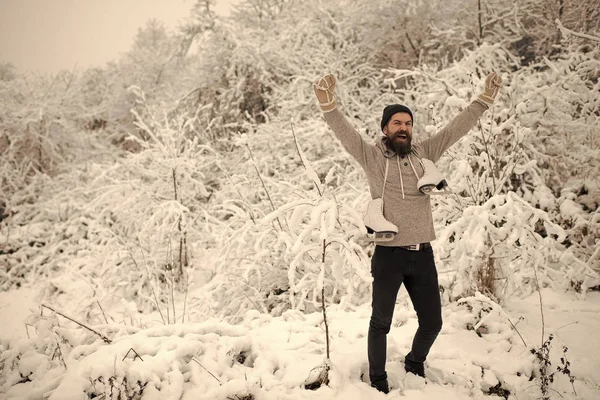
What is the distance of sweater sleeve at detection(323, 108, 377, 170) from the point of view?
199cm

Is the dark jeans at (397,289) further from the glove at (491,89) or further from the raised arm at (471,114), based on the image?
the glove at (491,89)

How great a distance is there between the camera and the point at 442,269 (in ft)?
12.0

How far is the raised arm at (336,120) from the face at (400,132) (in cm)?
14

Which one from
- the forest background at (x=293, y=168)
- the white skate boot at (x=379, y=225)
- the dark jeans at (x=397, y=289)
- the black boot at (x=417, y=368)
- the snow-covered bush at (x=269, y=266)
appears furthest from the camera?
the snow-covered bush at (x=269, y=266)

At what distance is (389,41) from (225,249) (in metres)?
9.46

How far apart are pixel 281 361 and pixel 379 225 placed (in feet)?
4.50

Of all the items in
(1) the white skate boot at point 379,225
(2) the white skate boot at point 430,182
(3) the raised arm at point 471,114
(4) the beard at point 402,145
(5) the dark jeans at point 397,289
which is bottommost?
(5) the dark jeans at point 397,289

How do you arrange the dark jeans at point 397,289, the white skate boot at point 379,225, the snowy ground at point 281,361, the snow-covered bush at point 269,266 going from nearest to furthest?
the white skate boot at point 379,225
the dark jeans at point 397,289
the snowy ground at point 281,361
the snow-covered bush at point 269,266

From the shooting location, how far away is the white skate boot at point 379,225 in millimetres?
1916

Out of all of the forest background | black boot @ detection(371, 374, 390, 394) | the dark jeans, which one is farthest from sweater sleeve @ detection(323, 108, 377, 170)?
black boot @ detection(371, 374, 390, 394)

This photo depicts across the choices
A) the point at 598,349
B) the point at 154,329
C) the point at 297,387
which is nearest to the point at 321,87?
the point at 297,387

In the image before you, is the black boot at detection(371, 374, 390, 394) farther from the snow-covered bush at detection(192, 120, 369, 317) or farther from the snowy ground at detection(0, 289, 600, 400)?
the snow-covered bush at detection(192, 120, 369, 317)

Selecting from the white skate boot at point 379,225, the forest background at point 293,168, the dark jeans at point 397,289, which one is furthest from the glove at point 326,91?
the dark jeans at point 397,289

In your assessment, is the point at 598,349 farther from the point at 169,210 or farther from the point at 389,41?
the point at 389,41
